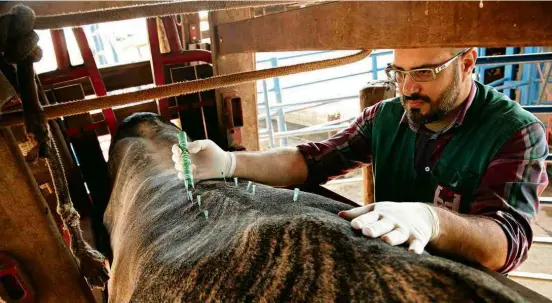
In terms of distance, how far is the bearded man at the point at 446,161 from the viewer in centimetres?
139

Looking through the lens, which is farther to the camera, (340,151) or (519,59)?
(519,59)

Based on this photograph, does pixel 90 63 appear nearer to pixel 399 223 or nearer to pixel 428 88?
pixel 428 88

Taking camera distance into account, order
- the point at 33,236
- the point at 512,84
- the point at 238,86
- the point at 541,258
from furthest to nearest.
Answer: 1. the point at 512,84
2. the point at 541,258
3. the point at 238,86
4. the point at 33,236

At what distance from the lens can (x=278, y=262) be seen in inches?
30.0

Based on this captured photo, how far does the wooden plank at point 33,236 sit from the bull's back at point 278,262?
1.21ft

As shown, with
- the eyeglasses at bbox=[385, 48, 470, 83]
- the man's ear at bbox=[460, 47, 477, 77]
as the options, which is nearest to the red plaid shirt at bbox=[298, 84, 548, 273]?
the man's ear at bbox=[460, 47, 477, 77]

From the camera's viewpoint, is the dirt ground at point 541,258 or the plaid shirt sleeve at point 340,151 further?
the dirt ground at point 541,258

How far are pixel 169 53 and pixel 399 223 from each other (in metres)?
2.08

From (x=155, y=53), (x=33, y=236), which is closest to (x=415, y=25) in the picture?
(x=33, y=236)

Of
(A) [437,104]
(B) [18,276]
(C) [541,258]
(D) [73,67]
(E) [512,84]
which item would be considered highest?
(D) [73,67]

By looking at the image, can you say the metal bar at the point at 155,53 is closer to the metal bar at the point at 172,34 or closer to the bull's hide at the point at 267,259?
the metal bar at the point at 172,34

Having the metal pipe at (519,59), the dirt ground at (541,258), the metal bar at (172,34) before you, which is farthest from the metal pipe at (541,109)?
the metal bar at (172,34)

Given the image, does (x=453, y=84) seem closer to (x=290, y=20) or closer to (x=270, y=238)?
(x=290, y=20)

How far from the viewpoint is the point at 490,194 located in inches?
64.1
